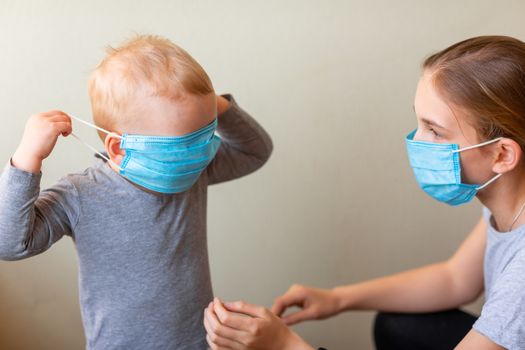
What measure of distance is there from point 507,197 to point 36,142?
0.91 metres

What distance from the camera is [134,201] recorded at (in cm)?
108

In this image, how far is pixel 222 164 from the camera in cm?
129

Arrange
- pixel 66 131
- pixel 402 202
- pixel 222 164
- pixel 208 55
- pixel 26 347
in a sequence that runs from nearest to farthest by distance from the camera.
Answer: pixel 66 131 → pixel 222 164 → pixel 208 55 → pixel 26 347 → pixel 402 202

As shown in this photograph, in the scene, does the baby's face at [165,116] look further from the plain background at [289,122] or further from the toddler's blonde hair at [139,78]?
the plain background at [289,122]

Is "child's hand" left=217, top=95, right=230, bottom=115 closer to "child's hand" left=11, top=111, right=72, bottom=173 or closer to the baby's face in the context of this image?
the baby's face

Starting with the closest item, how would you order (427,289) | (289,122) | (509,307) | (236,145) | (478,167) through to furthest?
(509,307) < (478,167) < (236,145) < (427,289) < (289,122)

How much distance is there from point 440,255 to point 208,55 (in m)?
0.95

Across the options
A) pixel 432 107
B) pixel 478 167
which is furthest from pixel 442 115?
pixel 478 167

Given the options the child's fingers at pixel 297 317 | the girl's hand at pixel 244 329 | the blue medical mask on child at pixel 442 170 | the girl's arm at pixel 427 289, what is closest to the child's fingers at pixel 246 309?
the girl's hand at pixel 244 329

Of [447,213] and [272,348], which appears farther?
[447,213]

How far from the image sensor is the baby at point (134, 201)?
97 centimetres

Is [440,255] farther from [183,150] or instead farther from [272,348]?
[183,150]

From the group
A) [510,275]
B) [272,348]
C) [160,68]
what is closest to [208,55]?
[160,68]

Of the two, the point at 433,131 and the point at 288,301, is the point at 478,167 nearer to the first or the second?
the point at 433,131
